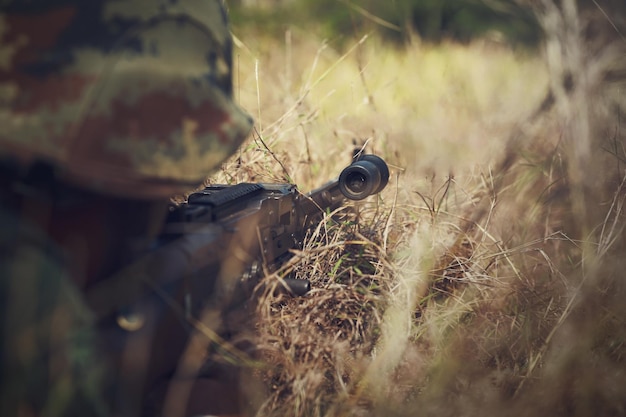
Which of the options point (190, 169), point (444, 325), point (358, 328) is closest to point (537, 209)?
point (444, 325)

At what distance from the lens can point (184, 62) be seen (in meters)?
1.70

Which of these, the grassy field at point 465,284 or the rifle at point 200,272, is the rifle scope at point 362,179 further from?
the grassy field at point 465,284

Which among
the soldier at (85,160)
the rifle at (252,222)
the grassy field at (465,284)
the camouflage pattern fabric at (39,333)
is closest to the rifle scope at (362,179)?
the rifle at (252,222)

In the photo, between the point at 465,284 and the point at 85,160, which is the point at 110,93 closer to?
the point at 85,160

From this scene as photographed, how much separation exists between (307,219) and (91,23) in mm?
1300

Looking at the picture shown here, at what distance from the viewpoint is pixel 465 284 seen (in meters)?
2.79

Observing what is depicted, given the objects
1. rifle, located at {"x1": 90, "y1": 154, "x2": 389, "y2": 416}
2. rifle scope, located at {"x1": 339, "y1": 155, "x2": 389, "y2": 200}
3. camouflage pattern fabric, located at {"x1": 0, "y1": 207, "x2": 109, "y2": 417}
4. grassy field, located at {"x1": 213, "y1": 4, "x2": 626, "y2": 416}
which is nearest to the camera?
camouflage pattern fabric, located at {"x1": 0, "y1": 207, "x2": 109, "y2": 417}

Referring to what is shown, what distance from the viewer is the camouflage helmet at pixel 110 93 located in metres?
1.54

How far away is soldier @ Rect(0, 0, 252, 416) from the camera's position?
1.48m

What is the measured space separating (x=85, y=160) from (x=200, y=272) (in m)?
0.49

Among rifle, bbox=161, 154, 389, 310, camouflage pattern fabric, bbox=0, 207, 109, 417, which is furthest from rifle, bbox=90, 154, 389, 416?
camouflage pattern fabric, bbox=0, 207, 109, 417

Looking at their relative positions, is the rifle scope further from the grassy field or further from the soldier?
the soldier

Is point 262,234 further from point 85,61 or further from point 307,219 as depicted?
point 85,61

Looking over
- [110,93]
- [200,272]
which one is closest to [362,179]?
[200,272]
